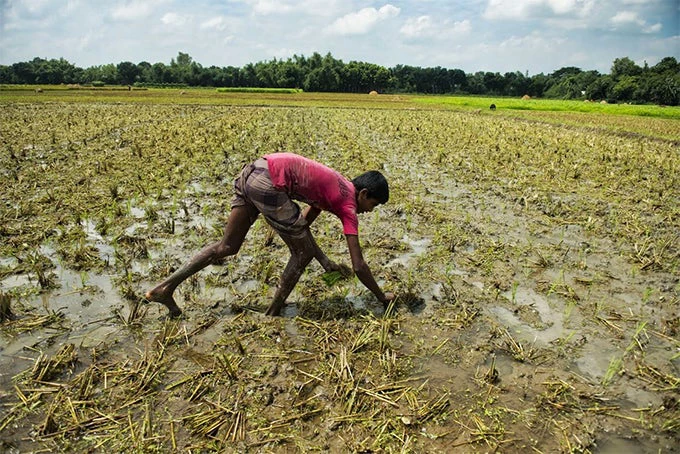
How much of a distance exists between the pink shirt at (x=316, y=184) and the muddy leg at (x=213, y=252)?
45 cm

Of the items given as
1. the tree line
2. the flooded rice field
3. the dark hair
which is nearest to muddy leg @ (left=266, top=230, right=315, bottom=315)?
the flooded rice field

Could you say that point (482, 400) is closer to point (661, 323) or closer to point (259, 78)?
point (661, 323)

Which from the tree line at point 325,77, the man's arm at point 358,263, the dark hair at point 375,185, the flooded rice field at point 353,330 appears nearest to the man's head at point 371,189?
the dark hair at point 375,185

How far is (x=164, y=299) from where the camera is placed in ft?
11.2

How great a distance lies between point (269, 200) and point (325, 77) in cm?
7910

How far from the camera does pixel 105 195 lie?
6.89 meters

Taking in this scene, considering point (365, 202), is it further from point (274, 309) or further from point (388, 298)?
point (274, 309)

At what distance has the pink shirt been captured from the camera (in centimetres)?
312

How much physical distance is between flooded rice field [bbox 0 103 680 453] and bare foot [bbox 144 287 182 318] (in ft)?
0.29

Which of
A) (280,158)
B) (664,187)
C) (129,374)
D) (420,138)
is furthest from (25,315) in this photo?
(420,138)

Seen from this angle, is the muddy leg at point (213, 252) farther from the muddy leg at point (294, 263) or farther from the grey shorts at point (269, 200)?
the muddy leg at point (294, 263)

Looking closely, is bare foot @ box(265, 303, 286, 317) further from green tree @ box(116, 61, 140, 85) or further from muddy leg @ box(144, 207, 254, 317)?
green tree @ box(116, 61, 140, 85)

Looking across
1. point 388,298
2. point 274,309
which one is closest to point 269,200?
point 274,309

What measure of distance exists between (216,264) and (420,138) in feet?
38.2
